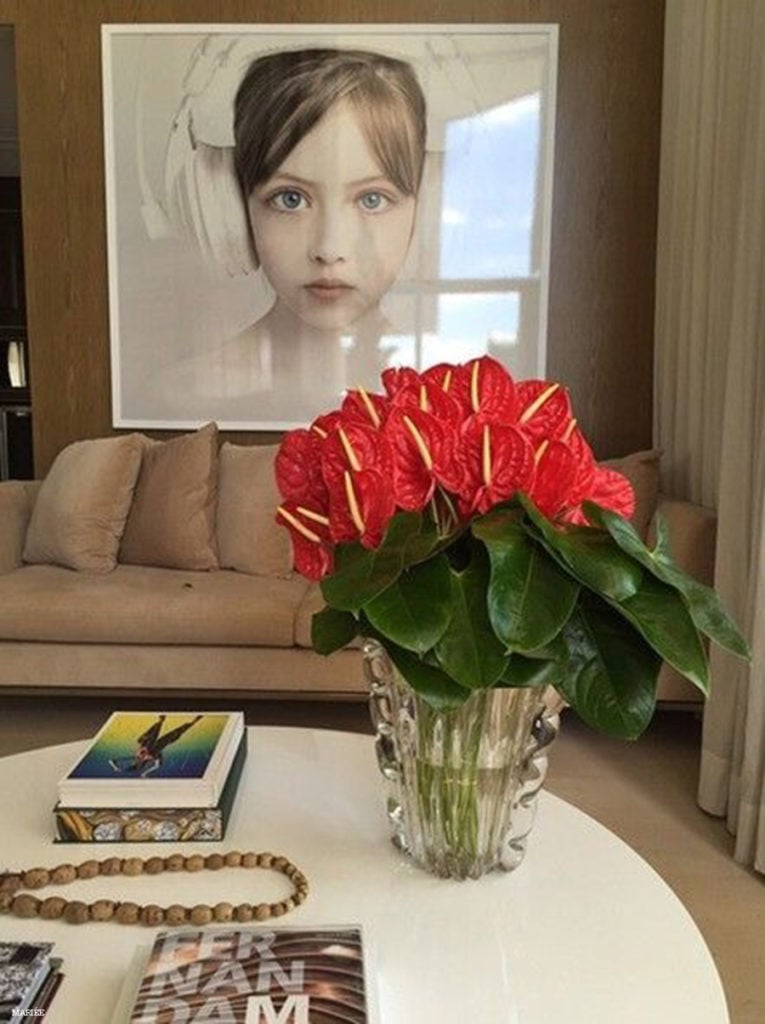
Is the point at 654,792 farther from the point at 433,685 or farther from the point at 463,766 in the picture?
the point at 433,685

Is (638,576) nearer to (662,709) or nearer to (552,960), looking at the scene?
(552,960)

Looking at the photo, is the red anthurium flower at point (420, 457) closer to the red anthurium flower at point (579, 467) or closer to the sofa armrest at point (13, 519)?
the red anthurium flower at point (579, 467)

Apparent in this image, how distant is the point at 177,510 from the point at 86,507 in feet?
0.94

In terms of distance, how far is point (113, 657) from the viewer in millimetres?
2461

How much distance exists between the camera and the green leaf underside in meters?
0.76

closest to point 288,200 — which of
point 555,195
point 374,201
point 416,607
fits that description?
point 374,201

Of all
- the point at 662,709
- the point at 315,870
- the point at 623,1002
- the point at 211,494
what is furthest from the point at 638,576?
the point at 211,494

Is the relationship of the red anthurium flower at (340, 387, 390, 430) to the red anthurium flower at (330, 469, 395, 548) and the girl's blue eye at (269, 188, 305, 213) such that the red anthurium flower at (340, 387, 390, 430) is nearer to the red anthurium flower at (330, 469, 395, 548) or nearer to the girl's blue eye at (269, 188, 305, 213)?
the red anthurium flower at (330, 469, 395, 548)

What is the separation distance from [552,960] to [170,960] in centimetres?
37

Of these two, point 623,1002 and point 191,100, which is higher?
point 191,100

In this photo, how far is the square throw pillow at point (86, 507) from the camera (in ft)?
9.11

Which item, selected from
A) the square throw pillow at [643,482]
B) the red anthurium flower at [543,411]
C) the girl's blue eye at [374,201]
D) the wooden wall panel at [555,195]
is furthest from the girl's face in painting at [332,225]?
the red anthurium flower at [543,411]

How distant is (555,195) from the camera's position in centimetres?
309

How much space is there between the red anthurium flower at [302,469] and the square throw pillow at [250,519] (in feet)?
6.14
